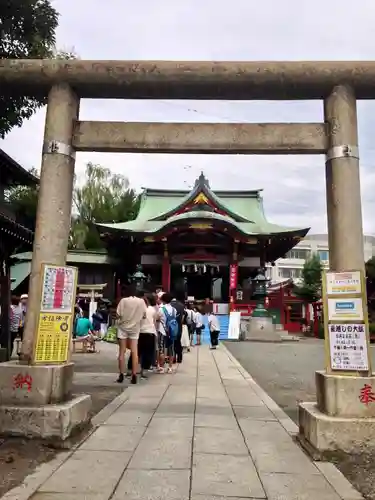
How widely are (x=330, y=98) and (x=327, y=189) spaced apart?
1093 millimetres

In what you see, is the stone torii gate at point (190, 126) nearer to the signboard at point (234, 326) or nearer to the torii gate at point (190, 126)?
the torii gate at point (190, 126)

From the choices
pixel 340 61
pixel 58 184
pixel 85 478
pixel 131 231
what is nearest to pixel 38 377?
pixel 85 478

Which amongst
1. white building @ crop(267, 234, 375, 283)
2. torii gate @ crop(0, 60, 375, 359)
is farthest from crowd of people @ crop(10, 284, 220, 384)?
white building @ crop(267, 234, 375, 283)

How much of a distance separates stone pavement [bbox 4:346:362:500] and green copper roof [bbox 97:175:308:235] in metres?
19.3

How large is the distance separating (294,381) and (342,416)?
5386 millimetres

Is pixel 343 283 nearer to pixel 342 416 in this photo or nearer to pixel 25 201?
pixel 342 416

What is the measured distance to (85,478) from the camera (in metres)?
3.79

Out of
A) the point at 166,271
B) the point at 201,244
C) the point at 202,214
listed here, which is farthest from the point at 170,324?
the point at 201,244

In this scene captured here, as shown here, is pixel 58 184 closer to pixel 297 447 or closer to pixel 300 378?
pixel 297 447

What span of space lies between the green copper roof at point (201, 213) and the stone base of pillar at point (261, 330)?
17.4 feet

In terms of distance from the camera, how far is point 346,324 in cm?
505

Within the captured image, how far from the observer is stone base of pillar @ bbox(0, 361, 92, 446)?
15.7ft

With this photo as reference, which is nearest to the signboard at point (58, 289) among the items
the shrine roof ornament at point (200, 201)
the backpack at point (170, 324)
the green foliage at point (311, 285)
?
the backpack at point (170, 324)

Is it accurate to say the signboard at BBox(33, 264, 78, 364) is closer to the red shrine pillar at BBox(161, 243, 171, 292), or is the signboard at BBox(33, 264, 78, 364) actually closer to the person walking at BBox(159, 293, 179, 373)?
the person walking at BBox(159, 293, 179, 373)
